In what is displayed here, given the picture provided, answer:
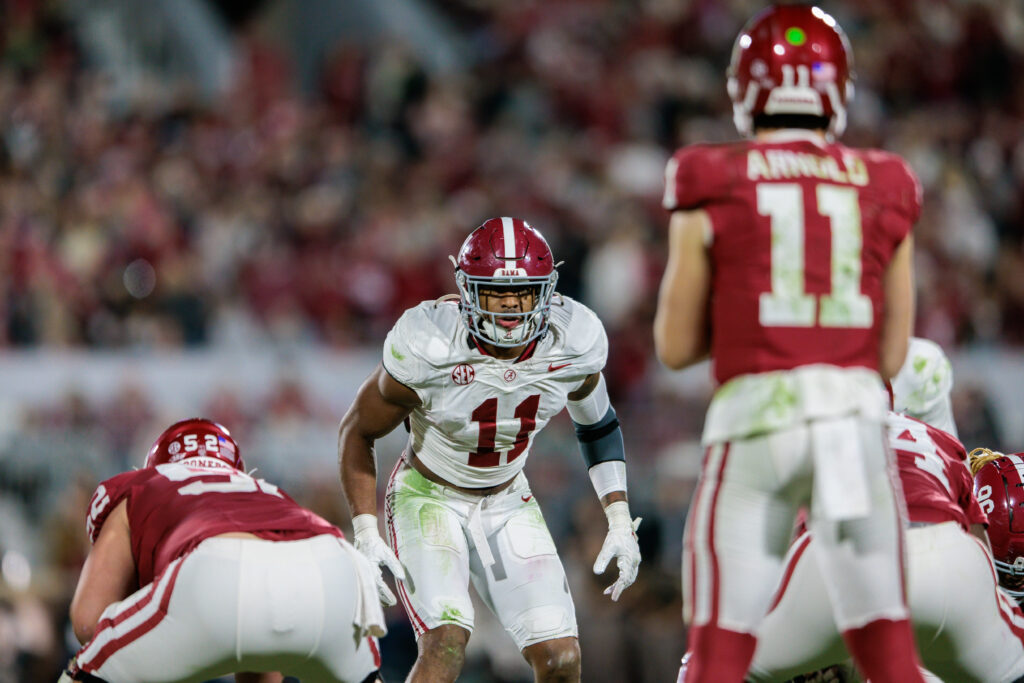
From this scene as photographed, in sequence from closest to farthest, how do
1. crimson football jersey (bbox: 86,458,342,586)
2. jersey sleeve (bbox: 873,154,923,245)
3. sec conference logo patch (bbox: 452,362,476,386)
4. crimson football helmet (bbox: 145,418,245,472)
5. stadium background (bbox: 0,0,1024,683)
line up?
jersey sleeve (bbox: 873,154,923,245) < crimson football jersey (bbox: 86,458,342,586) < sec conference logo patch (bbox: 452,362,476,386) < crimson football helmet (bbox: 145,418,245,472) < stadium background (bbox: 0,0,1024,683)

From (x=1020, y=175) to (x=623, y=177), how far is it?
10.5 ft

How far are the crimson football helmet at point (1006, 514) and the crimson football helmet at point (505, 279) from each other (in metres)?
1.61

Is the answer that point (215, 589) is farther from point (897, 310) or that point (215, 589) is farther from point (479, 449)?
point (897, 310)

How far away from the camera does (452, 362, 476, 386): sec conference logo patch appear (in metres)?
4.53

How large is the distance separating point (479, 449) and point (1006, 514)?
176 cm

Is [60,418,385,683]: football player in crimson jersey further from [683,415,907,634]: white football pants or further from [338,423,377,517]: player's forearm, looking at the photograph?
[683,415,907,634]: white football pants

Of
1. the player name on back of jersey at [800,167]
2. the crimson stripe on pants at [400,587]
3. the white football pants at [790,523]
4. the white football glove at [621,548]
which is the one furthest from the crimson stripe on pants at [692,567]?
the crimson stripe on pants at [400,587]

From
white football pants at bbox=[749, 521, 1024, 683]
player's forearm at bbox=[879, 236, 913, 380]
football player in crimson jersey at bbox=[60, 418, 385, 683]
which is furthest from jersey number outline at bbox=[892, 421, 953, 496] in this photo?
football player in crimson jersey at bbox=[60, 418, 385, 683]

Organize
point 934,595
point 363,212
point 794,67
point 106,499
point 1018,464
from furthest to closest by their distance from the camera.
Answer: point 363,212
point 1018,464
point 106,499
point 934,595
point 794,67

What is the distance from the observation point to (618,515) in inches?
189

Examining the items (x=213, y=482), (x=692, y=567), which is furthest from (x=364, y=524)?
(x=692, y=567)

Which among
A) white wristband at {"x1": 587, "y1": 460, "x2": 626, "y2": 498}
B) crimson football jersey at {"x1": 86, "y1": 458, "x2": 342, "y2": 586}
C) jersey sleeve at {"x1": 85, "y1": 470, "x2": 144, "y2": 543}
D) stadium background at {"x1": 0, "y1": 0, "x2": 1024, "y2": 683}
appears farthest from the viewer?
stadium background at {"x1": 0, "y1": 0, "x2": 1024, "y2": 683}

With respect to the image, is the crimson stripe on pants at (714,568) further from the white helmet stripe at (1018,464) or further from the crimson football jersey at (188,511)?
the white helmet stripe at (1018,464)

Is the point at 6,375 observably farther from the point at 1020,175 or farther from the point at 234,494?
the point at 1020,175
